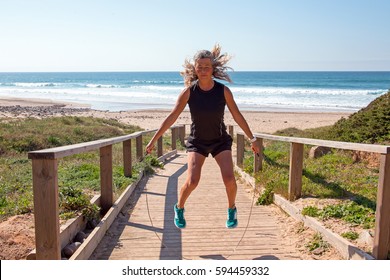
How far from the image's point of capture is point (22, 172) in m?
7.55

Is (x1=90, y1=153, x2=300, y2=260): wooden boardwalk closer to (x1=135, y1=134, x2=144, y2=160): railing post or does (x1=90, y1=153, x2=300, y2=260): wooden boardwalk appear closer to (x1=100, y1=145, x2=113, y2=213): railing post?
(x1=100, y1=145, x2=113, y2=213): railing post

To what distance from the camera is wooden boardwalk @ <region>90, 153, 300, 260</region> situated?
13.2ft

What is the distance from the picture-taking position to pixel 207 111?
→ 12.8 feet

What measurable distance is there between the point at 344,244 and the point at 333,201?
1.39 m

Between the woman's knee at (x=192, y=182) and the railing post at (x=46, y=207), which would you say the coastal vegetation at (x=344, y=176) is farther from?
the railing post at (x=46, y=207)

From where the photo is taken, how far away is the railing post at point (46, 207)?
2875mm

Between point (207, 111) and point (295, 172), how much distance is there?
2.22 meters

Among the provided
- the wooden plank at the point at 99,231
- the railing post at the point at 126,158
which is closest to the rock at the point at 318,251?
the wooden plank at the point at 99,231

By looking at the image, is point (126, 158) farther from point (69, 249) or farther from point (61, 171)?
point (69, 249)

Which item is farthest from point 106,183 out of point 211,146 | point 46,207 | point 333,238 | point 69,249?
point 333,238

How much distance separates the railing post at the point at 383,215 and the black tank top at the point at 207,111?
1.49m

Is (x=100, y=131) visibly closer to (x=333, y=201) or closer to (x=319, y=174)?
(x=319, y=174)

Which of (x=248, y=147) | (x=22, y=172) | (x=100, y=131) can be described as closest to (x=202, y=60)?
(x=22, y=172)

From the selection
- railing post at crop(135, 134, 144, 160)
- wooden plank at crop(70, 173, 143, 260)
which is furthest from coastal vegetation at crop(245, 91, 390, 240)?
railing post at crop(135, 134, 144, 160)
